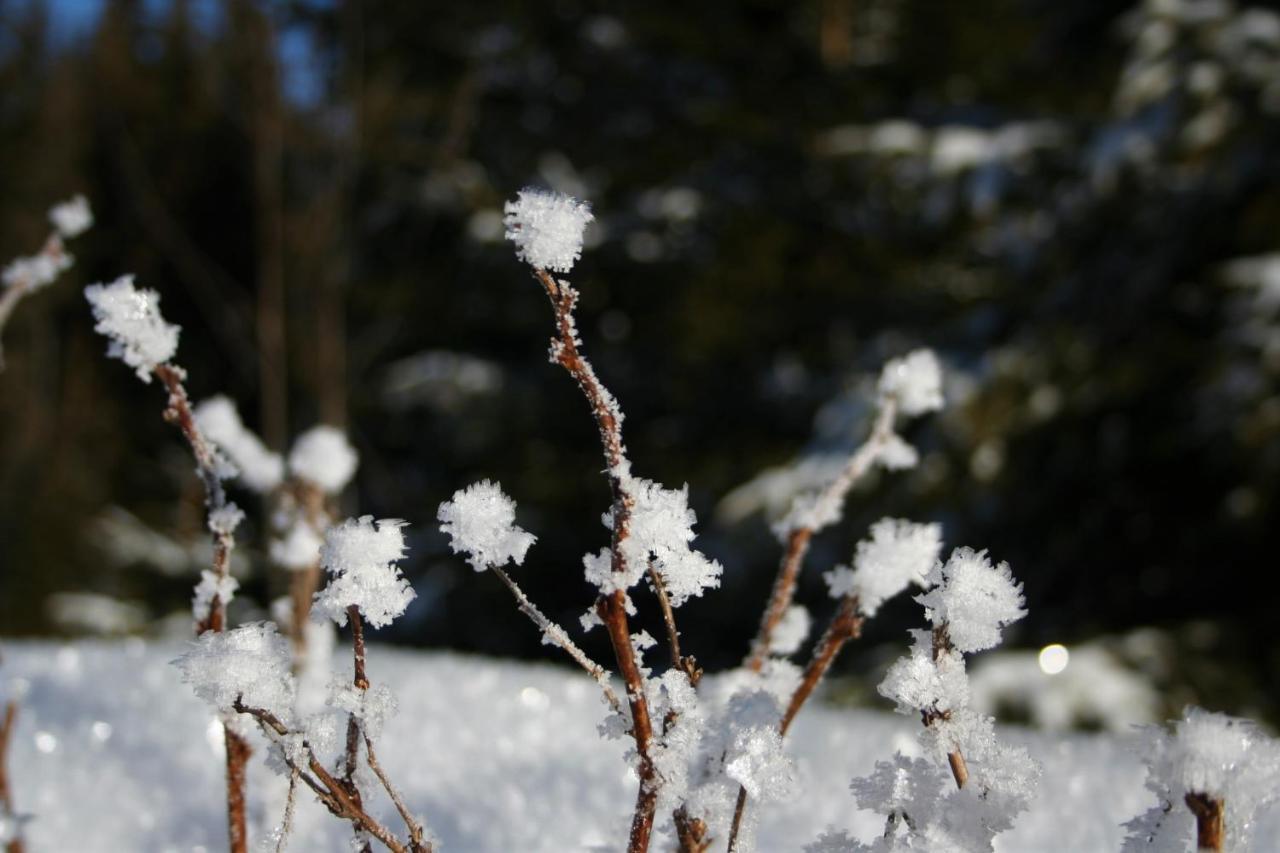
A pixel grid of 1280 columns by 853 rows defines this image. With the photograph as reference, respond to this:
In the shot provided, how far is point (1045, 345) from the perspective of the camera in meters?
3.88

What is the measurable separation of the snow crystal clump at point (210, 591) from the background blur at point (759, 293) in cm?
343

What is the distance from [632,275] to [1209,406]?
9.57ft

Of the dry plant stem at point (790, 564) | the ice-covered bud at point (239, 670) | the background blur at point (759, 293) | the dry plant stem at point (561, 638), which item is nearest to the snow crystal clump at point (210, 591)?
the ice-covered bud at point (239, 670)

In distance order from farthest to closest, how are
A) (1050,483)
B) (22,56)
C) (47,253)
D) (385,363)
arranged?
1. (22,56)
2. (385,363)
3. (1050,483)
4. (47,253)

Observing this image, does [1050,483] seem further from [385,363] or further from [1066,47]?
[385,363]

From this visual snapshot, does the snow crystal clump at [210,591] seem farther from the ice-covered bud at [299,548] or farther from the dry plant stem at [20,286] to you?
the dry plant stem at [20,286]

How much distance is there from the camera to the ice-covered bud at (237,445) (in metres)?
0.87

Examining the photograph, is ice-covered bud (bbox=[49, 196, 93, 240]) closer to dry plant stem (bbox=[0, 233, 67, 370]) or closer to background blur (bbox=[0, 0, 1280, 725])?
dry plant stem (bbox=[0, 233, 67, 370])

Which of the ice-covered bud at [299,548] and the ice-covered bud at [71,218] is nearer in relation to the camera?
the ice-covered bud at [71,218]

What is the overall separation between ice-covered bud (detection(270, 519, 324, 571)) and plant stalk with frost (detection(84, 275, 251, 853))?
0.18m

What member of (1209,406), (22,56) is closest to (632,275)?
(1209,406)

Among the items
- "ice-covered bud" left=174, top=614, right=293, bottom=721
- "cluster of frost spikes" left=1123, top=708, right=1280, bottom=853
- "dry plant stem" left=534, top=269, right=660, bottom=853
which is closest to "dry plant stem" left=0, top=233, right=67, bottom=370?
"ice-covered bud" left=174, top=614, right=293, bottom=721

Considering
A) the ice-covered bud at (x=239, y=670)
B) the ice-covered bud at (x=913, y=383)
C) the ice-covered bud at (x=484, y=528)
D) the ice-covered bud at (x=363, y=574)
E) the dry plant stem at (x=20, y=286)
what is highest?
the dry plant stem at (x=20, y=286)

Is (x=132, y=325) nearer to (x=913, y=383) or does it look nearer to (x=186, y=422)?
(x=186, y=422)
